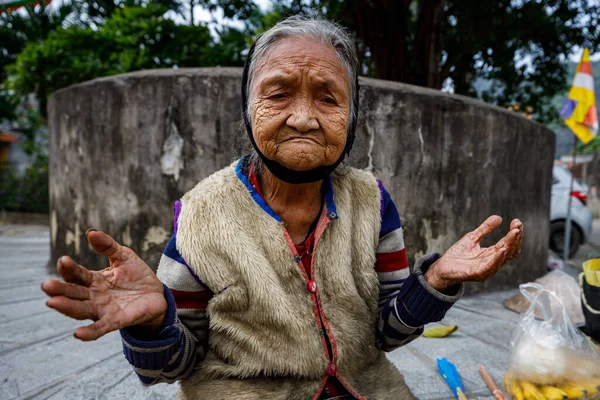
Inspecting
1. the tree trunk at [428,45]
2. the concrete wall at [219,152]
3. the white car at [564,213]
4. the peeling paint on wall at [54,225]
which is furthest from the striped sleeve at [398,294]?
the white car at [564,213]

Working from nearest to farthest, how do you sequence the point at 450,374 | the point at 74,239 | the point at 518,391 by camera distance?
the point at 518,391
the point at 450,374
the point at 74,239

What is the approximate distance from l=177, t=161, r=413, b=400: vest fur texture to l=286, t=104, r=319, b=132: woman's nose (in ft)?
0.92

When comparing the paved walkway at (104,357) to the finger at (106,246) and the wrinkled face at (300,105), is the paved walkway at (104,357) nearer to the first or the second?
the finger at (106,246)

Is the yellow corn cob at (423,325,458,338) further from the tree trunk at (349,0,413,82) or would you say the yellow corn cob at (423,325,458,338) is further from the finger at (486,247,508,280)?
the tree trunk at (349,0,413,82)

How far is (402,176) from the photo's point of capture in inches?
140

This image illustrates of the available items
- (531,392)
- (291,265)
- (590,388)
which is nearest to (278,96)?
(291,265)

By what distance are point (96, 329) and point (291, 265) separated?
0.54 m

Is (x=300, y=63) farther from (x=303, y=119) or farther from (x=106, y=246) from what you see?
(x=106, y=246)

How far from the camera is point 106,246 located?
94cm

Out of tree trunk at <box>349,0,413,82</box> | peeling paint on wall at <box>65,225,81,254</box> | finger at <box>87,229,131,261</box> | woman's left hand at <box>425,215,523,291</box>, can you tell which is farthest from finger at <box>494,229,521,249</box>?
tree trunk at <box>349,0,413,82</box>

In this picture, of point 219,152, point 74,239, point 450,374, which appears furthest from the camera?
point 74,239

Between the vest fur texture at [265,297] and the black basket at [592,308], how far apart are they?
1602mm

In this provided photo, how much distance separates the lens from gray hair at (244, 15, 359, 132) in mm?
1235

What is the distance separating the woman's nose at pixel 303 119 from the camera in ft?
3.81
